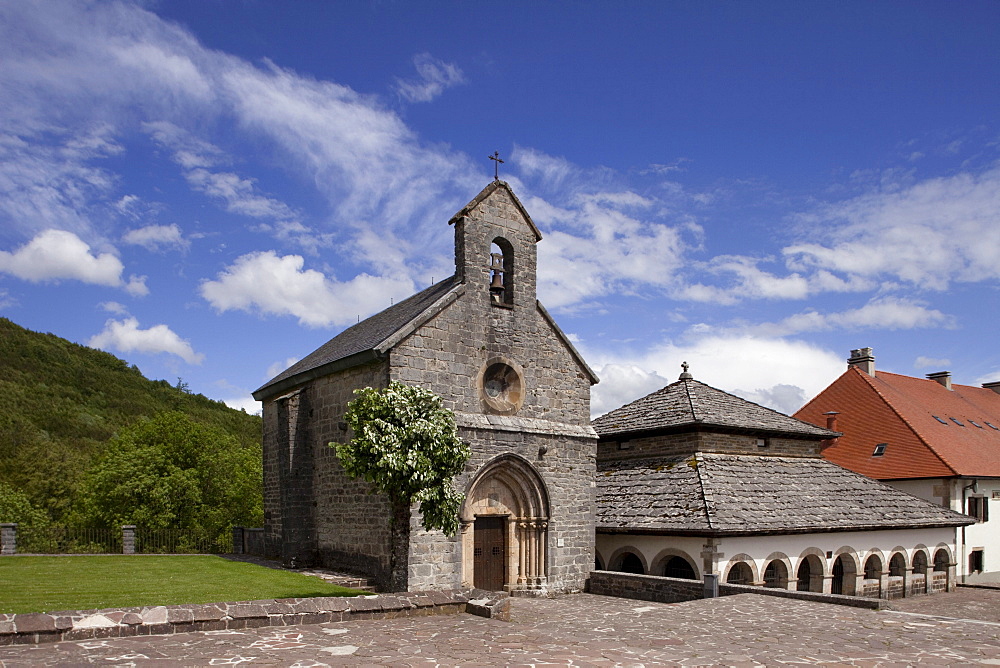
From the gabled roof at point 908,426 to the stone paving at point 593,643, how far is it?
2066cm

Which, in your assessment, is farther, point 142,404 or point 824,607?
point 142,404

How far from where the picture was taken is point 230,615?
1127 centimetres

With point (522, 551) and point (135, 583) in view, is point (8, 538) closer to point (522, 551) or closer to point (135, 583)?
point (135, 583)

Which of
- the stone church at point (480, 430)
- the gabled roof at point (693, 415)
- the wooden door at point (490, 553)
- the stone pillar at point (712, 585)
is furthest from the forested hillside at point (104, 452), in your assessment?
the stone pillar at point (712, 585)

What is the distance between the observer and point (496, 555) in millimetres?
Answer: 19906

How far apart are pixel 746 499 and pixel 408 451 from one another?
39.3 feet

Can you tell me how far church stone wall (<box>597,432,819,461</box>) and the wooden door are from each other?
724 centimetres

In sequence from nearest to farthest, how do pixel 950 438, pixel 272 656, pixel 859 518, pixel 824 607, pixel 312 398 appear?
1. pixel 272 656
2. pixel 824 607
3. pixel 312 398
4. pixel 859 518
5. pixel 950 438

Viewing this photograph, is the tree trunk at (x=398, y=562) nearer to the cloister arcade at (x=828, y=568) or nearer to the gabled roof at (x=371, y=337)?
the gabled roof at (x=371, y=337)

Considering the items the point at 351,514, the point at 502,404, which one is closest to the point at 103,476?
the point at 351,514

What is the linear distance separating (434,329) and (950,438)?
1074 inches

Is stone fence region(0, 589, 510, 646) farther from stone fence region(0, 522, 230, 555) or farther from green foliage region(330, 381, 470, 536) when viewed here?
stone fence region(0, 522, 230, 555)

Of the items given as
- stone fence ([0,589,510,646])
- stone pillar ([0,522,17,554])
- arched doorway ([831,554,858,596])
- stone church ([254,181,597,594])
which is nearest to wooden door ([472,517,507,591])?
stone church ([254,181,597,594])

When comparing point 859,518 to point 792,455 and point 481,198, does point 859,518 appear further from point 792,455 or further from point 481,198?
point 481,198
